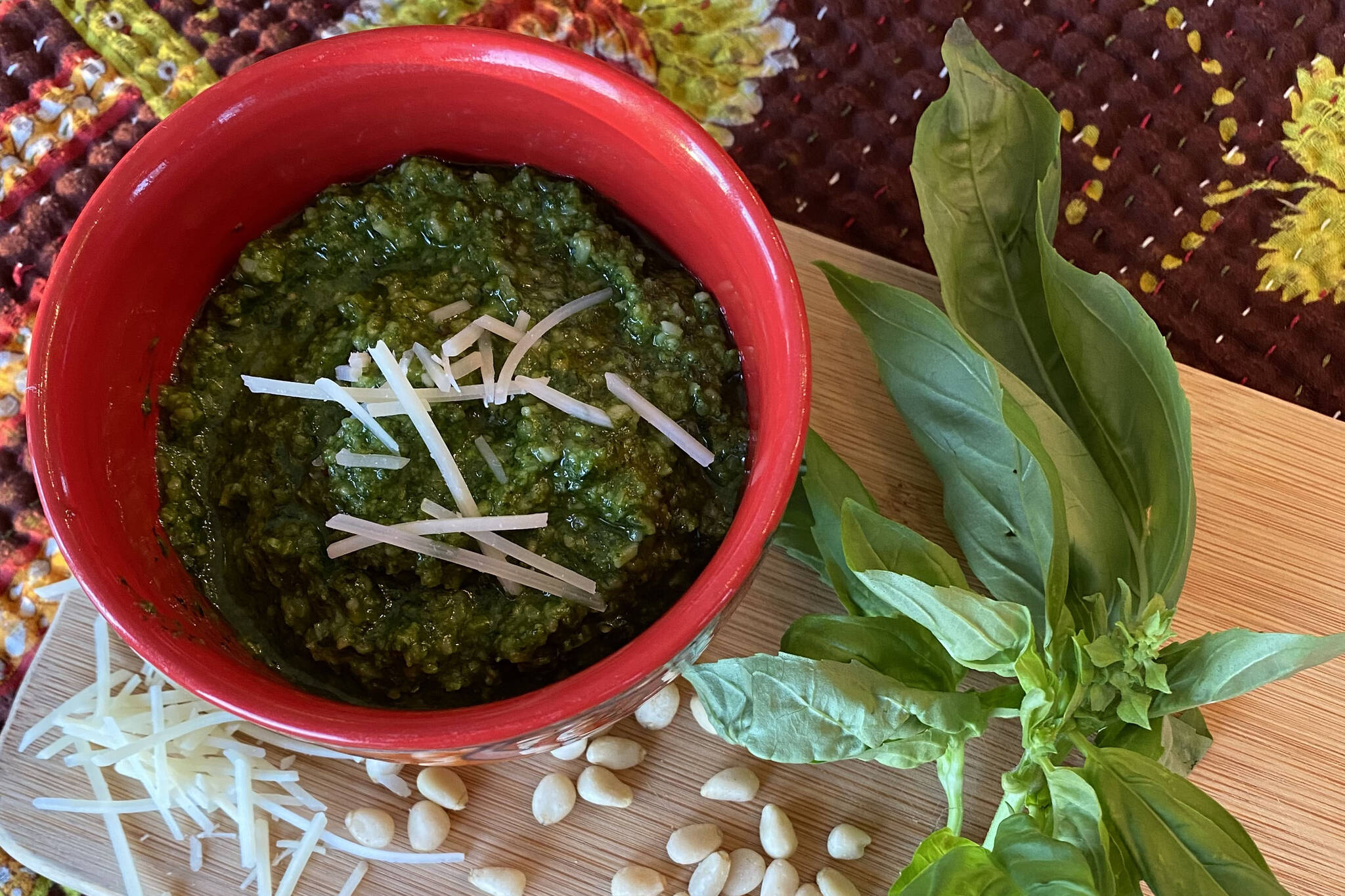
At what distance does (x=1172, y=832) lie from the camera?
114 cm

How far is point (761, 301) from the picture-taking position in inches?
45.9

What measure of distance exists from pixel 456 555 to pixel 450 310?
28 cm

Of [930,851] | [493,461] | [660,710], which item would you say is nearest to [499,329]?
[493,461]

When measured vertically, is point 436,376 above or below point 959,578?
above

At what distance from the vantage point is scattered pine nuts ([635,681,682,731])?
4.60 ft

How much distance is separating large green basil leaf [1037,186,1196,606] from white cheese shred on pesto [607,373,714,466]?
475 mm

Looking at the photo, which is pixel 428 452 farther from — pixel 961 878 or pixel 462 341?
pixel 961 878

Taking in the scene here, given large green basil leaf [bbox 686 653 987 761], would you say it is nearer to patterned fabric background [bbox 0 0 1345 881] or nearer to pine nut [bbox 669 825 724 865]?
pine nut [bbox 669 825 724 865]

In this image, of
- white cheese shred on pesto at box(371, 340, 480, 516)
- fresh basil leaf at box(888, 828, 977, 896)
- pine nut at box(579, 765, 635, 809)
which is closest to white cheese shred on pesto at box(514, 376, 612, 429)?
white cheese shred on pesto at box(371, 340, 480, 516)

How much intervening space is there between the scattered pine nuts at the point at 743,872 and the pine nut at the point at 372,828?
1.44ft

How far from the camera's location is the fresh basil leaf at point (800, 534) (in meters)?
1.36

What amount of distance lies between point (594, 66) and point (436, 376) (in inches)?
14.8

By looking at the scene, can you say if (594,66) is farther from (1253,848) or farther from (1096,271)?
(1253,848)

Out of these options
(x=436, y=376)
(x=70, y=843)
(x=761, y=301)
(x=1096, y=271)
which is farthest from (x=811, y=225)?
(x=70, y=843)
